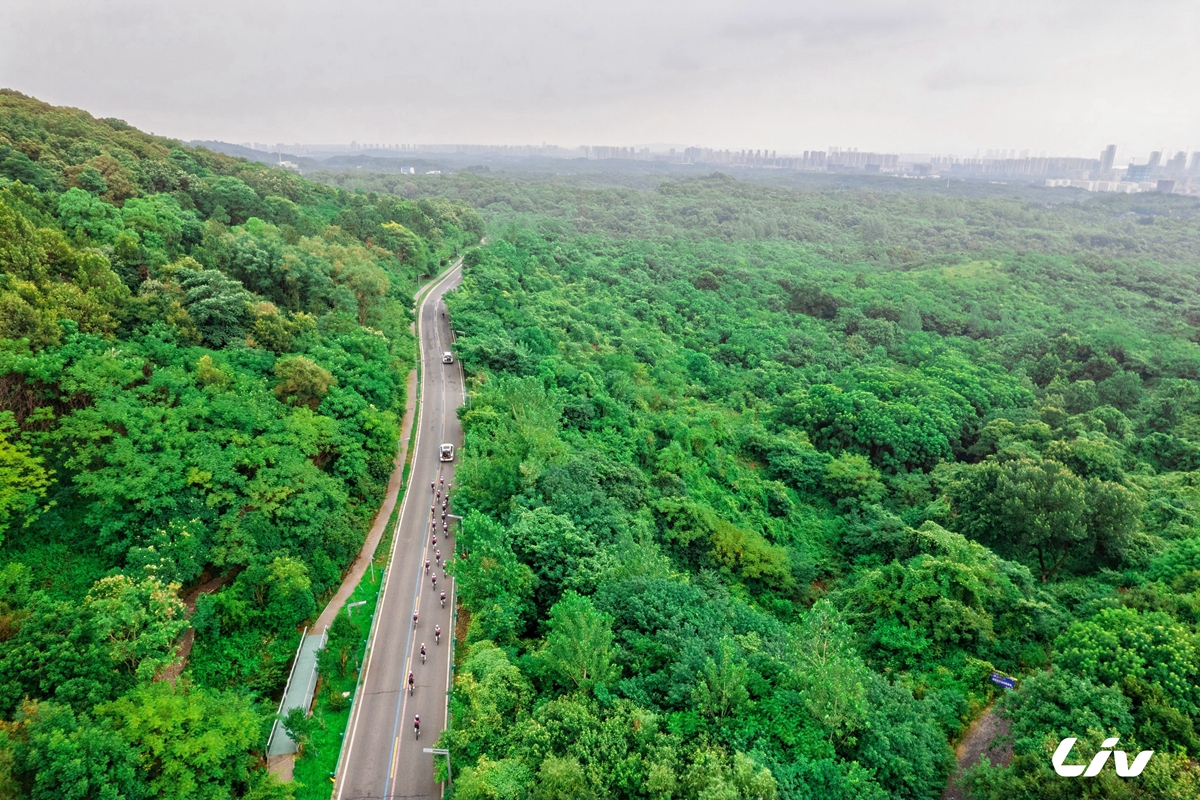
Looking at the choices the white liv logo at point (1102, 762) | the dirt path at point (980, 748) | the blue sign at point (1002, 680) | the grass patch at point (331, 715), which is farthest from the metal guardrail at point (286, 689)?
the blue sign at point (1002, 680)

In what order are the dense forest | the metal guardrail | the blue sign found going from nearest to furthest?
the dense forest < the metal guardrail < the blue sign

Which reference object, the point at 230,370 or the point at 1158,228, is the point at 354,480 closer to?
the point at 230,370

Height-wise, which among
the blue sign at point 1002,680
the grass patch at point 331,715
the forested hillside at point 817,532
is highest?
the forested hillside at point 817,532

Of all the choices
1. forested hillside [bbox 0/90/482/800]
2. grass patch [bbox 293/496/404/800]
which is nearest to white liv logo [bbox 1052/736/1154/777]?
grass patch [bbox 293/496/404/800]

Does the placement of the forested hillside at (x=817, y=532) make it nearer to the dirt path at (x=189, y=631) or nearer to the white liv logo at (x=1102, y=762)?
the white liv logo at (x=1102, y=762)

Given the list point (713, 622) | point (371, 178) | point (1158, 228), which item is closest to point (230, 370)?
point (713, 622)

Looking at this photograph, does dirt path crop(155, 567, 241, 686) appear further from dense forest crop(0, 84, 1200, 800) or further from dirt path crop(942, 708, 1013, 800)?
dirt path crop(942, 708, 1013, 800)

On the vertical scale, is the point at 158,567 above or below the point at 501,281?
below
